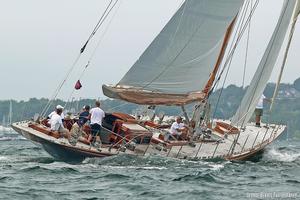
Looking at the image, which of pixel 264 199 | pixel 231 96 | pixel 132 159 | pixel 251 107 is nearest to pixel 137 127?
pixel 132 159

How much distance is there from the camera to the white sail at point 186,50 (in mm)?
26203

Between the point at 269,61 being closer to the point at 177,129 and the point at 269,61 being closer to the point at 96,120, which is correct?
the point at 177,129

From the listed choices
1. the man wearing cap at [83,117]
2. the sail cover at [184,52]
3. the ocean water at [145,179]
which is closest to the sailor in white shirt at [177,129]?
the sail cover at [184,52]

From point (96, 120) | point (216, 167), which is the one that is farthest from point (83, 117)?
point (216, 167)

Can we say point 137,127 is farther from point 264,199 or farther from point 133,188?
point 264,199

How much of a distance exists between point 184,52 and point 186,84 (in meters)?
1.02

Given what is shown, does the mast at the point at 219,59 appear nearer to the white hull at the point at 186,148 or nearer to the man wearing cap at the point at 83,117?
the white hull at the point at 186,148

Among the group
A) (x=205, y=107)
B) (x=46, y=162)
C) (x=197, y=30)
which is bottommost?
(x=46, y=162)

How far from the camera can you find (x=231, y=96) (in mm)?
148000

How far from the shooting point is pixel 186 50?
26.8 meters

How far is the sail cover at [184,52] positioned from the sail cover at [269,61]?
2218 mm

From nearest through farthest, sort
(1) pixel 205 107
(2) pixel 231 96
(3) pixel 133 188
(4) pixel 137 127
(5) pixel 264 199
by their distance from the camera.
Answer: (5) pixel 264 199 → (3) pixel 133 188 → (4) pixel 137 127 → (1) pixel 205 107 → (2) pixel 231 96

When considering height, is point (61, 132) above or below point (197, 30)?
below

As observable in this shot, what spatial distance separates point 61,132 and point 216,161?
4.59m
